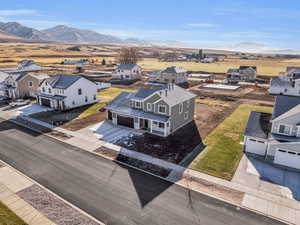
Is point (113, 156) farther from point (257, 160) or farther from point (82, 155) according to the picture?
point (257, 160)

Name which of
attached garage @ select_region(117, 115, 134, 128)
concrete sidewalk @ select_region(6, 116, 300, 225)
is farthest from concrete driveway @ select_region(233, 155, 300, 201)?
attached garage @ select_region(117, 115, 134, 128)

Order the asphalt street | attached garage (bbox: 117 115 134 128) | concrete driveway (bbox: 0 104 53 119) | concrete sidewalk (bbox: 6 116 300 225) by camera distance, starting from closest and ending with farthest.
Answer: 1. the asphalt street
2. concrete sidewalk (bbox: 6 116 300 225)
3. attached garage (bbox: 117 115 134 128)
4. concrete driveway (bbox: 0 104 53 119)

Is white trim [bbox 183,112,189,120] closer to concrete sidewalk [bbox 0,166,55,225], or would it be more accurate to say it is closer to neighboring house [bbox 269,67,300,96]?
concrete sidewalk [bbox 0,166,55,225]

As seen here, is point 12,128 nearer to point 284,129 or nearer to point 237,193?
point 237,193

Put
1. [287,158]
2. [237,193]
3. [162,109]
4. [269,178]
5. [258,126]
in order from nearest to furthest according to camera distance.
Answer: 1. [237,193]
2. [269,178]
3. [287,158]
4. [258,126]
5. [162,109]

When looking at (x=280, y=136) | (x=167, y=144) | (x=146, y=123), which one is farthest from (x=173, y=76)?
(x=280, y=136)

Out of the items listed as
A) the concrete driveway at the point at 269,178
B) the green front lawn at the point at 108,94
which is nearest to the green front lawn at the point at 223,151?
the concrete driveway at the point at 269,178

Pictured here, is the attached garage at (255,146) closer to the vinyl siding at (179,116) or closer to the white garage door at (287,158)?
the white garage door at (287,158)
